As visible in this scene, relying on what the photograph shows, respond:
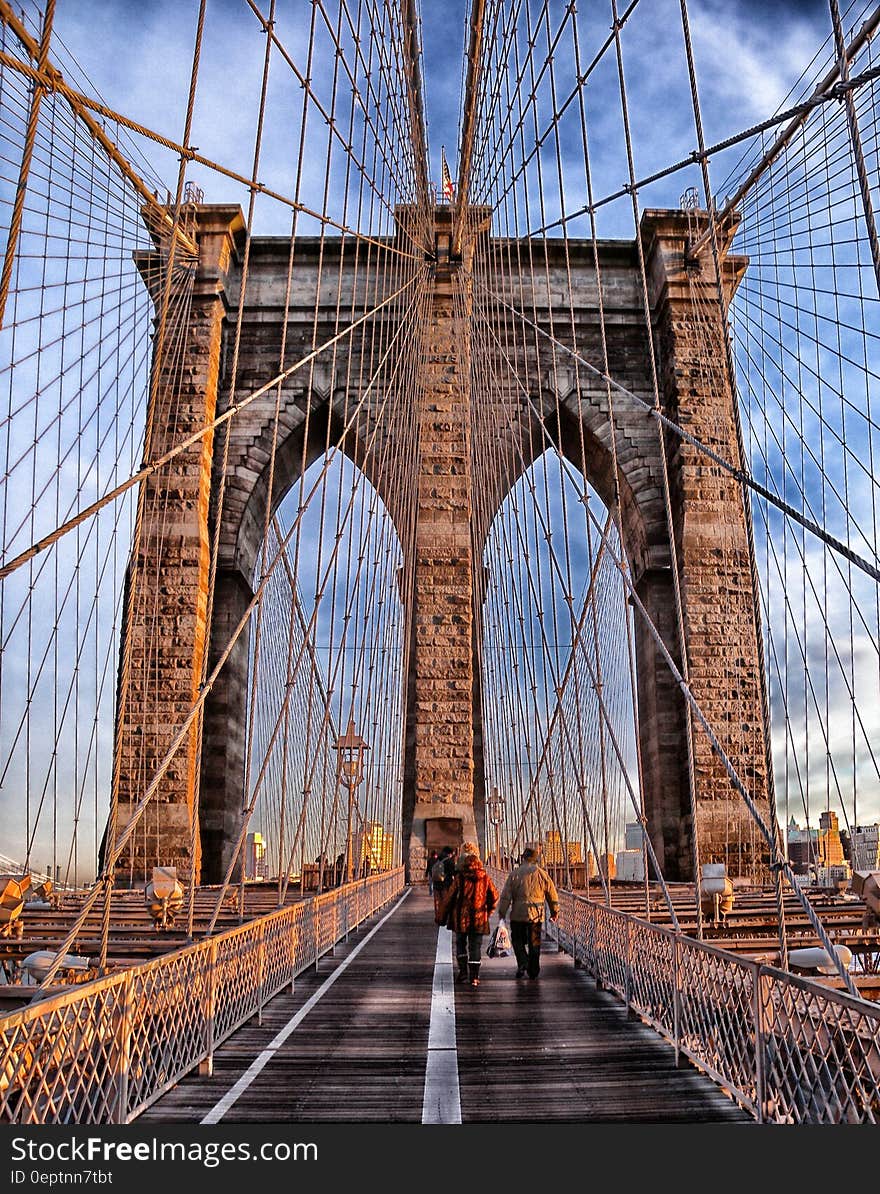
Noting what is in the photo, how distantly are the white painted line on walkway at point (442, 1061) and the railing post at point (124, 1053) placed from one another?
0.96m

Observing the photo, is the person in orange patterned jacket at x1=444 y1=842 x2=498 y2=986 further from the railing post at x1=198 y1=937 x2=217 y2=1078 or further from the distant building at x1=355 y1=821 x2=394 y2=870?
the distant building at x1=355 y1=821 x2=394 y2=870

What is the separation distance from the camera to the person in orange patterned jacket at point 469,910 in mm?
6883

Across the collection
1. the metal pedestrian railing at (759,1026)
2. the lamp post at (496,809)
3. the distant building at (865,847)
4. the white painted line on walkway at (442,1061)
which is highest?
the lamp post at (496,809)

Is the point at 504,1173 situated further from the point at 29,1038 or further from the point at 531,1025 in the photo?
the point at 531,1025

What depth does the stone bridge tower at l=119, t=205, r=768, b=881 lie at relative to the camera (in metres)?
16.5

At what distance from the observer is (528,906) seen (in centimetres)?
695

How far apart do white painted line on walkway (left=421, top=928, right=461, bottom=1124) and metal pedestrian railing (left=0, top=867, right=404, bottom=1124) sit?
0.93 m

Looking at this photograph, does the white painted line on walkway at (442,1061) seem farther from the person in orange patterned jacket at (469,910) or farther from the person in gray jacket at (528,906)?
the person in gray jacket at (528,906)

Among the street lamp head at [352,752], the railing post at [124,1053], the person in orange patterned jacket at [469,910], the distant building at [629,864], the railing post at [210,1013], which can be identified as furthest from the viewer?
the distant building at [629,864]

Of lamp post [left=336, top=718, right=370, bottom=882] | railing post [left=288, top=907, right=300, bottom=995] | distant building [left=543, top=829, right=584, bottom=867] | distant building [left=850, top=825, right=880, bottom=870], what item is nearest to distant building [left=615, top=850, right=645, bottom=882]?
distant building [left=543, top=829, right=584, bottom=867]

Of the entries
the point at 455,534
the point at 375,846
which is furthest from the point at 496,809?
the point at 455,534

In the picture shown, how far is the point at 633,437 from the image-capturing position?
18953mm

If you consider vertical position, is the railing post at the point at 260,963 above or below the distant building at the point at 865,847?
below

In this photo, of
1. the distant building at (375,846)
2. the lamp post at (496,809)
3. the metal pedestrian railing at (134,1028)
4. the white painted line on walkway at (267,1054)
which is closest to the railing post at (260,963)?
the metal pedestrian railing at (134,1028)
